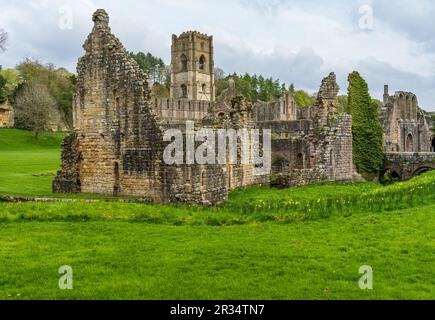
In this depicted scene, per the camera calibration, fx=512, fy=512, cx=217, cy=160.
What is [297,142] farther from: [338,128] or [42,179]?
[42,179]

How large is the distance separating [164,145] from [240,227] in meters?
6.11

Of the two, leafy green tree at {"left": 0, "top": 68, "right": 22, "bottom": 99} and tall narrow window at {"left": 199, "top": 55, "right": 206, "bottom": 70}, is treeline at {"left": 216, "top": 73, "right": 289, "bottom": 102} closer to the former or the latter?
tall narrow window at {"left": 199, "top": 55, "right": 206, "bottom": 70}

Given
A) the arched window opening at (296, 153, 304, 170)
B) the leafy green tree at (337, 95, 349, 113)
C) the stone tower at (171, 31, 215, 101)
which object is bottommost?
the arched window opening at (296, 153, 304, 170)

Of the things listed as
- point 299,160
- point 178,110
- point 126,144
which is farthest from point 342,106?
point 126,144

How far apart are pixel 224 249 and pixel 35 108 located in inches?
2525

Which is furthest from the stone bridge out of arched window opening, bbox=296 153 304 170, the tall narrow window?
the tall narrow window

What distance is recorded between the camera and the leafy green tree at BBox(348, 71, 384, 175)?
116ft

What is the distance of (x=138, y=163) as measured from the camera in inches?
819

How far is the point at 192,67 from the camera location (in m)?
105

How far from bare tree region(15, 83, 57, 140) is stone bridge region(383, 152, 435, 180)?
50364 millimetres

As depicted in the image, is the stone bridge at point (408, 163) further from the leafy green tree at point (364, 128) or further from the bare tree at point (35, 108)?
the bare tree at point (35, 108)

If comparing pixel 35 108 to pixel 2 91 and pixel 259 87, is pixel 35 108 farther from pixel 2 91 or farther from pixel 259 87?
pixel 259 87
